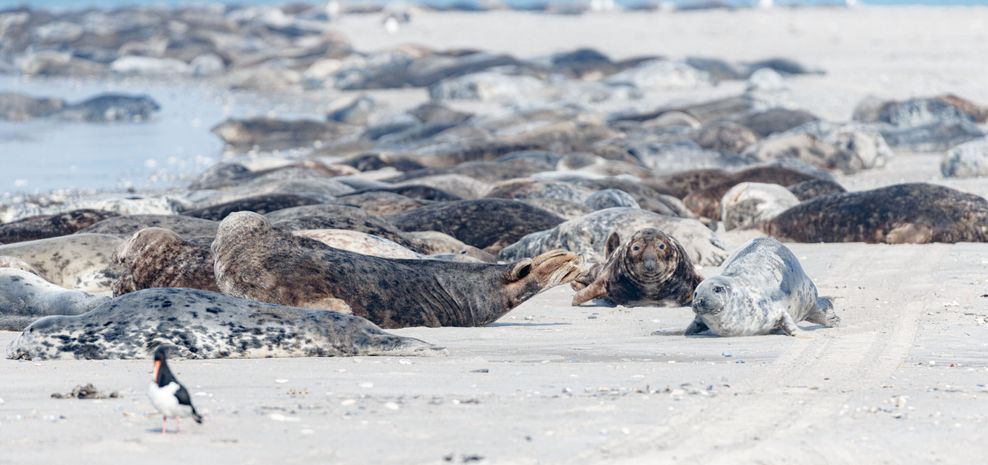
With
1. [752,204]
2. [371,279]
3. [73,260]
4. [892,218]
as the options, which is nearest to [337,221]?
[73,260]

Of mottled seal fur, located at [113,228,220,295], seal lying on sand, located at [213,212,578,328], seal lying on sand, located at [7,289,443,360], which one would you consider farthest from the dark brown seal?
seal lying on sand, located at [7,289,443,360]

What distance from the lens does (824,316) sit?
653 centimetres

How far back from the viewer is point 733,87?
89.9ft

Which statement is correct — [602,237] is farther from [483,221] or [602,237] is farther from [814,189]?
[814,189]

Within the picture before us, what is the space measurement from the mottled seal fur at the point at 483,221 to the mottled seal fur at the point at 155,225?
1344 mm

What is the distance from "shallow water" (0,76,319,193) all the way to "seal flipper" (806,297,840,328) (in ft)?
32.5

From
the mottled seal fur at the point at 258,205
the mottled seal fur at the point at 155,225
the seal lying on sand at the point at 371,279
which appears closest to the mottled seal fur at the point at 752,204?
the mottled seal fur at the point at 258,205

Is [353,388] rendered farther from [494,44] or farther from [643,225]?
[494,44]

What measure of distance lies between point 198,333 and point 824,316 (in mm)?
2633

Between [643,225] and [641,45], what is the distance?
29517mm

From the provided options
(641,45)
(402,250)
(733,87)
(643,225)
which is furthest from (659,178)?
(641,45)

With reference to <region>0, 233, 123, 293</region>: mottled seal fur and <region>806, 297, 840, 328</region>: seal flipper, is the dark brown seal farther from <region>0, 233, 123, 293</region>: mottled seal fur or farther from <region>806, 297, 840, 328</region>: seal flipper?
<region>806, 297, 840, 328</region>: seal flipper

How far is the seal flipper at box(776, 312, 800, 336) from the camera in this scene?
6160 mm

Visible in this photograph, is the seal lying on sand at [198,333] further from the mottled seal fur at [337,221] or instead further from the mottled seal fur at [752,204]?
the mottled seal fur at [752,204]
